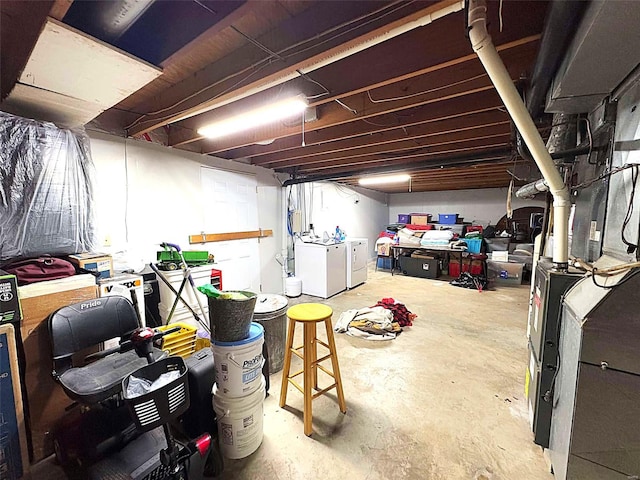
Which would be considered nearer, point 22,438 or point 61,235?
point 22,438

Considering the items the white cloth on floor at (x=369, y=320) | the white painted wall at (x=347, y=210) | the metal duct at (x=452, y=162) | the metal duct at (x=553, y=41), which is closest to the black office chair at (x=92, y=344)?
the white cloth on floor at (x=369, y=320)

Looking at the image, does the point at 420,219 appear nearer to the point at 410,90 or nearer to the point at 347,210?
the point at 347,210

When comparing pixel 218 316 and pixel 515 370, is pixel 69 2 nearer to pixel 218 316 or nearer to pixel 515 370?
pixel 218 316

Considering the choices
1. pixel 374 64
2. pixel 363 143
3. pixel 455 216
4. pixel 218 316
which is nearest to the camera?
pixel 218 316

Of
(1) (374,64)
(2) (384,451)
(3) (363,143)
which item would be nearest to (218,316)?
(2) (384,451)

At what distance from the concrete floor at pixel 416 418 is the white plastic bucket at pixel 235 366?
431 mm

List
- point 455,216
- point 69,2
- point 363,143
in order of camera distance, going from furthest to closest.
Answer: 1. point 455,216
2. point 363,143
3. point 69,2

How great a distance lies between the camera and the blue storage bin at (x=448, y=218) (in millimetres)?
7379

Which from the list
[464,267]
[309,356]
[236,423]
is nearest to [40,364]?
[236,423]

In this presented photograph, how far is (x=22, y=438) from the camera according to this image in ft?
4.65

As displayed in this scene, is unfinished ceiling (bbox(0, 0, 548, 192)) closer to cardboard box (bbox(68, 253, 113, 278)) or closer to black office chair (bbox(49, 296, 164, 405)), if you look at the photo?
cardboard box (bbox(68, 253, 113, 278))

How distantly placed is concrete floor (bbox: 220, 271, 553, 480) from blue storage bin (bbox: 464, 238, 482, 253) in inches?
111

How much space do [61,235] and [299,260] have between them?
3.32m

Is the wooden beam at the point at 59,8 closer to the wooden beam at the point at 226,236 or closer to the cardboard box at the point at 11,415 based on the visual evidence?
the cardboard box at the point at 11,415
